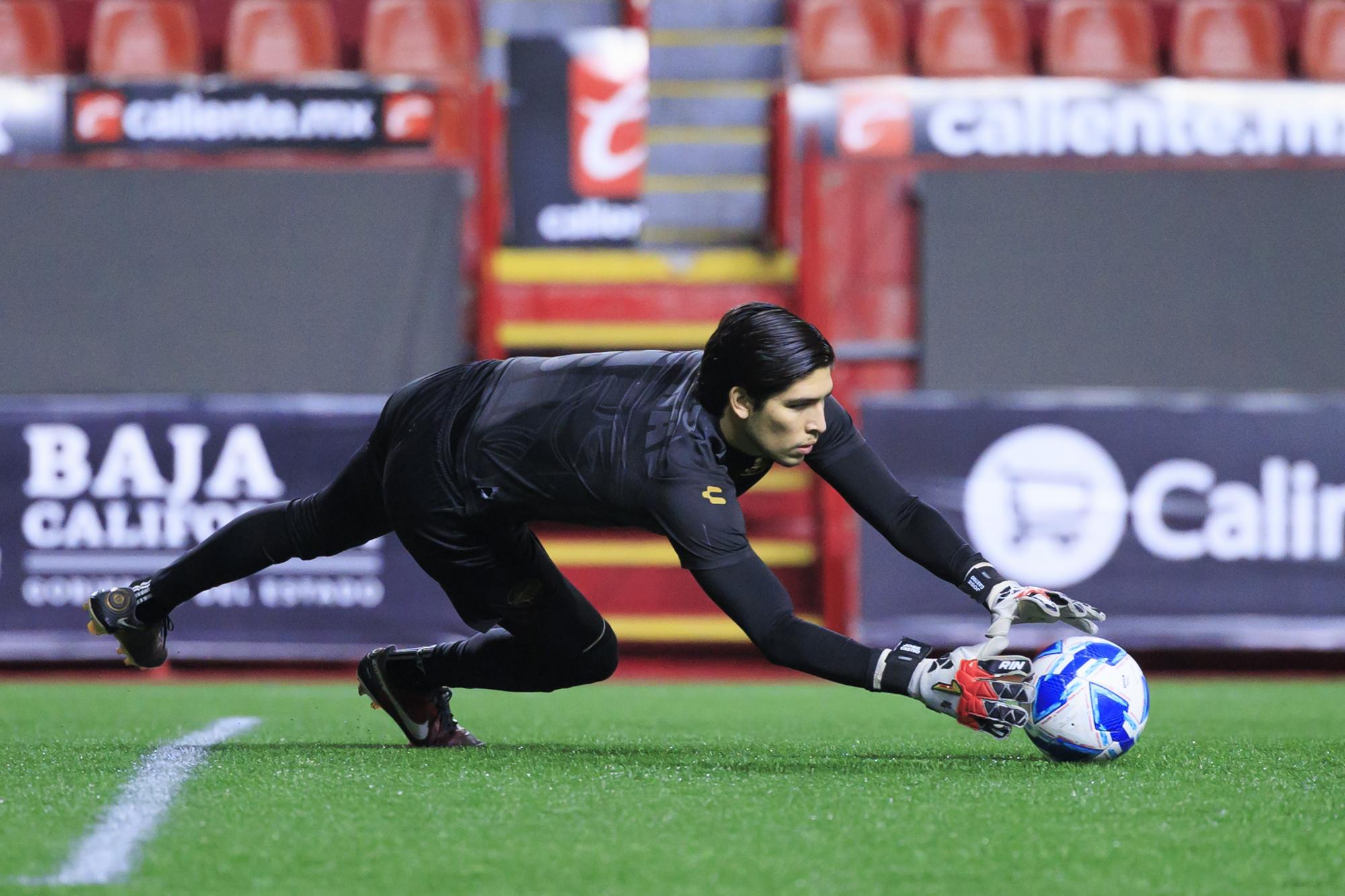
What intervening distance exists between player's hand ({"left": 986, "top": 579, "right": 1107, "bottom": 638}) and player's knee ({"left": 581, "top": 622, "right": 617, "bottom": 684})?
1.08 m

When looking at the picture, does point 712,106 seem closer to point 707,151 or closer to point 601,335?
point 707,151

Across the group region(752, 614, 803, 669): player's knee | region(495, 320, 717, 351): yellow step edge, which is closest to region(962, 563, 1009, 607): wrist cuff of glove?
region(752, 614, 803, 669): player's knee

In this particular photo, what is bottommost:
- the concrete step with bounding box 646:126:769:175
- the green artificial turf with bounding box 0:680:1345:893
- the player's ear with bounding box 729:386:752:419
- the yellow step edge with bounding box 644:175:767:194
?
the green artificial turf with bounding box 0:680:1345:893

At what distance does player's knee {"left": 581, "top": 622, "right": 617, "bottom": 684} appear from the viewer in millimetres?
4453

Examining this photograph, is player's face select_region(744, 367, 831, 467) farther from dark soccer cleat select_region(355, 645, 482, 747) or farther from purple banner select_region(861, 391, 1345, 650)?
purple banner select_region(861, 391, 1345, 650)

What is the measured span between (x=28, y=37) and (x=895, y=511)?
848cm

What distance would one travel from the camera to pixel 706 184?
993 centimetres

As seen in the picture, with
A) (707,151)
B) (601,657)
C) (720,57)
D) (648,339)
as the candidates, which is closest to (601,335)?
(648,339)

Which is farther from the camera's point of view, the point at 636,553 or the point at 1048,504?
the point at 636,553

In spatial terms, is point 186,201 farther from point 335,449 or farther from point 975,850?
point 975,850

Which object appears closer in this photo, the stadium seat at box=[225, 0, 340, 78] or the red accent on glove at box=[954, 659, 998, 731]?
the red accent on glove at box=[954, 659, 998, 731]

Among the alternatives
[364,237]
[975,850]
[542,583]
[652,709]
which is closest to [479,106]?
[364,237]

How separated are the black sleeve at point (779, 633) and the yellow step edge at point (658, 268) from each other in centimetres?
514

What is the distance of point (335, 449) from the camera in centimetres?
788
